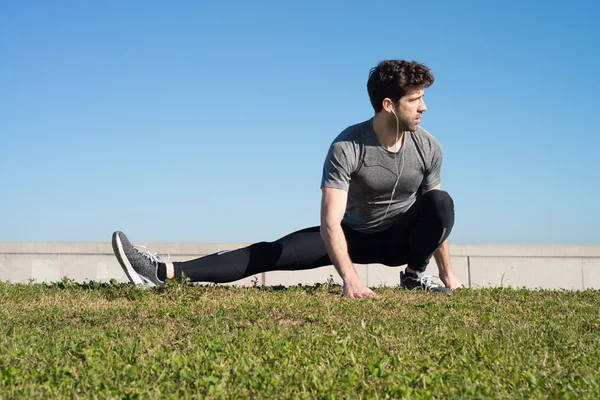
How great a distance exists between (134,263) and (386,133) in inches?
109

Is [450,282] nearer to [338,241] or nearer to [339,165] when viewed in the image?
A: [338,241]

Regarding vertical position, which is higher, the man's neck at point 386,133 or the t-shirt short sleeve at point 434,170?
the man's neck at point 386,133

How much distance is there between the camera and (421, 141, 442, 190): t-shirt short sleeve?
6.77 metres

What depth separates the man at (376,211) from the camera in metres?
6.12

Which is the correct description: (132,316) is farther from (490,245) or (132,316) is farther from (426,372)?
(490,245)

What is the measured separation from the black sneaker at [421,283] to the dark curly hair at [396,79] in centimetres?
185

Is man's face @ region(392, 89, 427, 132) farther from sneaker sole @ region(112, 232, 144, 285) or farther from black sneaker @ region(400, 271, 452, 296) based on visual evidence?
sneaker sole @ region(112, 232, 144, 285)

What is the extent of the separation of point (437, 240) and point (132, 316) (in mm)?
3023

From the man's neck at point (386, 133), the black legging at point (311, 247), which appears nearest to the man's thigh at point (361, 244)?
the black legging at point (311, 247)

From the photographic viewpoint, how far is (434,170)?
6828mm

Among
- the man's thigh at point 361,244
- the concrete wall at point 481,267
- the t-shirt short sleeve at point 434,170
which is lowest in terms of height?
the concrete wall at point 481,267

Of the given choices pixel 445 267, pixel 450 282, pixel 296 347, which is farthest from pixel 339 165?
pixel 296 347

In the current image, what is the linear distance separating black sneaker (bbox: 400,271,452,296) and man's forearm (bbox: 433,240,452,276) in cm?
17

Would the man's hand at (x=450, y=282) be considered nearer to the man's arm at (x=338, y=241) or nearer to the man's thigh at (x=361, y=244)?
the man's thigh at (x=361, y=244)
